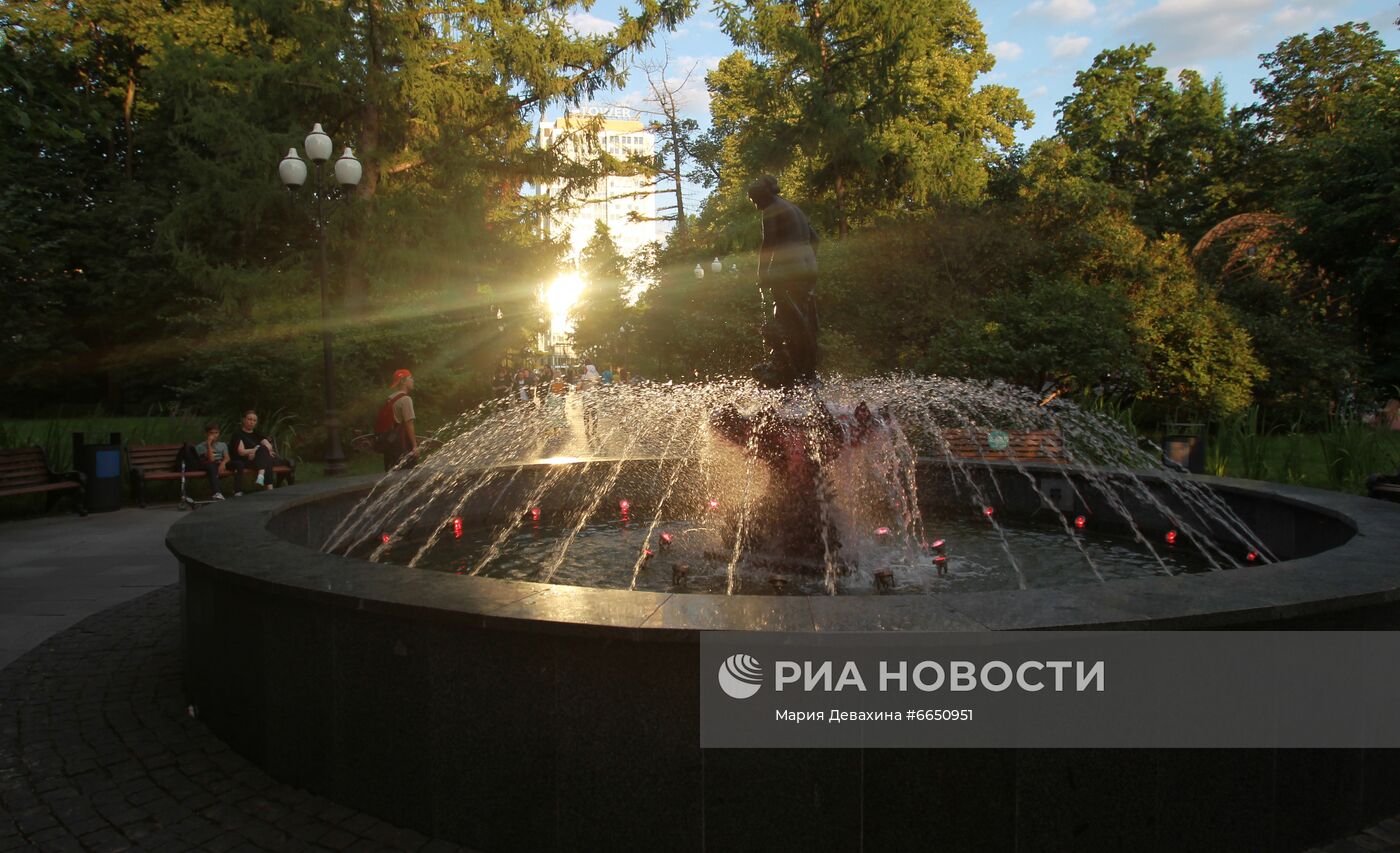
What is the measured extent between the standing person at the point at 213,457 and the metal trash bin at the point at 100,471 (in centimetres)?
109

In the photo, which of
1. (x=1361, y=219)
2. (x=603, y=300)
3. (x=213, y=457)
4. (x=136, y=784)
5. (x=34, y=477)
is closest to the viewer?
(x=136, y=784)

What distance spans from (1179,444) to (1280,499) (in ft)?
13.8

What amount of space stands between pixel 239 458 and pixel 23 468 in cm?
255

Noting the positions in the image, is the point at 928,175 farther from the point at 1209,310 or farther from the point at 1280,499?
the point at 1280,499

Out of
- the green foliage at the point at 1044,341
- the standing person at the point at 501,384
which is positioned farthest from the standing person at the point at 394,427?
the standing person at the point at 501,384

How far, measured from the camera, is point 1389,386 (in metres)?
22.2

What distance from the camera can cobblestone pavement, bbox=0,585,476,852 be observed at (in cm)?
336

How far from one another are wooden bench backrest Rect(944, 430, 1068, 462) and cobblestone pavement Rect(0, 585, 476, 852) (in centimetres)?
824

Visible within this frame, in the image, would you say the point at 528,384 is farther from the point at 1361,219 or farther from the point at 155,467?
the point at 1361,219

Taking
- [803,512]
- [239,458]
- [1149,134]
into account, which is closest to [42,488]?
[239,458]

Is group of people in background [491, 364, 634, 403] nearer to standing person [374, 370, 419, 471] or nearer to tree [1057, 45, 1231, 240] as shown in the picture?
standing person [374, 370, 419, 471]

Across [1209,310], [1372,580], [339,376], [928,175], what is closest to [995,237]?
[1209,310]

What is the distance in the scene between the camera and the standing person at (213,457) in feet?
41.6

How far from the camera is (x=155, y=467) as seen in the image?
42.4 ft
